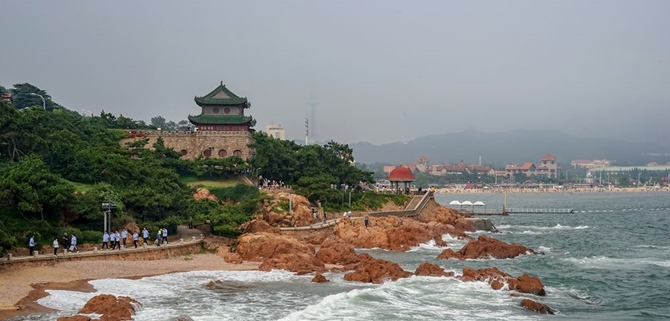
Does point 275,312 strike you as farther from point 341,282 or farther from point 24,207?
point 24,207

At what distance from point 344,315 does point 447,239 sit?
1336 inches

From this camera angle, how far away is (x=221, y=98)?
6950 cm

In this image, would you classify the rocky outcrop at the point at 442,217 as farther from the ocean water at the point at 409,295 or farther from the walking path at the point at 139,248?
the walking path at the point at 139,248

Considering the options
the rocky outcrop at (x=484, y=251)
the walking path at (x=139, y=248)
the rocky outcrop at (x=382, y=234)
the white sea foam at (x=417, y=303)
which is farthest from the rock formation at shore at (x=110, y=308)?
the rocky outcrop at (x=382, y=234)

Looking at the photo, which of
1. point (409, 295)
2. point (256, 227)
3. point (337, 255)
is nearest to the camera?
point (409, 295)

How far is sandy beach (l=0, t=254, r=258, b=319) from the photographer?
25.0m

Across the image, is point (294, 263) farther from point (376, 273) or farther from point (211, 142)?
point (211, 142)

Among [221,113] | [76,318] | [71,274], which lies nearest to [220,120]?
[221,113]

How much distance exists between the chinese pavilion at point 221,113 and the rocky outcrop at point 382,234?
18.8 meters

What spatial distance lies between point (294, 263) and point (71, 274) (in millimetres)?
11225

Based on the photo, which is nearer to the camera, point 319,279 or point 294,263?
point 319,279

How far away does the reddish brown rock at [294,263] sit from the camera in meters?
36.2

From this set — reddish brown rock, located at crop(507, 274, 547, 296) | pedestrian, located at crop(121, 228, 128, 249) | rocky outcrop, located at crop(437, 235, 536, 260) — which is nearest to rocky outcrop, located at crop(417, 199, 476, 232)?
rocky outcrop, located at crop(437, 235, 536, 260)

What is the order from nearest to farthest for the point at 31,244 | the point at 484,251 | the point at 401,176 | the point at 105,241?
the point at 31,244 → the point at 105,241 → the point at 484,251 → the point at 401,176
